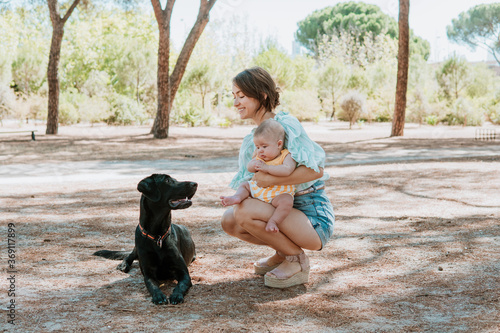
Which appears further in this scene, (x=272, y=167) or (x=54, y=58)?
(x=54, y=58)

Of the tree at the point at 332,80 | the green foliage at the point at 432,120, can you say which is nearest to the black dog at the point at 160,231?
the green foliage at the point at 432,120

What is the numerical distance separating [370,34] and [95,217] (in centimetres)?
5759

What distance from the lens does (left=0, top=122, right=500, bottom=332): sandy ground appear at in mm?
3115

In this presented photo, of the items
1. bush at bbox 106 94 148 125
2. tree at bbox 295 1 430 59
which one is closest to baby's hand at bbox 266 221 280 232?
bush at bbox 106 94 148 125

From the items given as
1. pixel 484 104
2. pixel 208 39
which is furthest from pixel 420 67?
pixel 208 39

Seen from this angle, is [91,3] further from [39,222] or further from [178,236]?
[178,236]

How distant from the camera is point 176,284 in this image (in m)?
3.85

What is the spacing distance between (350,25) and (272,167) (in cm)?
6424

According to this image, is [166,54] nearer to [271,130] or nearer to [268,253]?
[268,253]

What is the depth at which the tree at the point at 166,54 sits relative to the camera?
1831 centimetres

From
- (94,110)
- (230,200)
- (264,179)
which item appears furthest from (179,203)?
(94,110)

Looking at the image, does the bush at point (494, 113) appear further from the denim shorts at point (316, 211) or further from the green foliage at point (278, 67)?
the denim shorts at point (316, 211)

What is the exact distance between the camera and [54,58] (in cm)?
2023

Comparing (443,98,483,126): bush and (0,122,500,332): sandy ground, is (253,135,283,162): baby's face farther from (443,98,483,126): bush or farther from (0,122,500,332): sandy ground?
(443,98,483,126): bush
